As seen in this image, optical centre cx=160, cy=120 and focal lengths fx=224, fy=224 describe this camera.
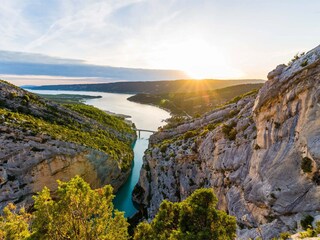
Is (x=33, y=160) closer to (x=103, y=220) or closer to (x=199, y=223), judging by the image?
(x=103, y=220)

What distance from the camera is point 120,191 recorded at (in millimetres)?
52094

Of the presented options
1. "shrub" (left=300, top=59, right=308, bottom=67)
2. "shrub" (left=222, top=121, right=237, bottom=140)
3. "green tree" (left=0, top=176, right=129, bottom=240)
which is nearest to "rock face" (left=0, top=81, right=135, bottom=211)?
"green tree" (left=0, top=176, right=129, bottom=240)

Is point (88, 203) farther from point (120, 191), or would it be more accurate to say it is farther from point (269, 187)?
point (120, 191)

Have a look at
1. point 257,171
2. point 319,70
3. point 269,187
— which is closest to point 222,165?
point 257,171

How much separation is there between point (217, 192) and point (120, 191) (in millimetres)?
33131

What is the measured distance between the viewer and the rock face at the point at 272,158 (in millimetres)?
13891

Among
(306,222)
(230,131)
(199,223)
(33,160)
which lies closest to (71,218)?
(199,223)

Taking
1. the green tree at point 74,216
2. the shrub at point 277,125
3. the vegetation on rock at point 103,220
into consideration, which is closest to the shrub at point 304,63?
the shrub at point 277,125

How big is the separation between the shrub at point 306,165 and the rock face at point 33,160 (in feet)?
121

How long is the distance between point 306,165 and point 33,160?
38062mm

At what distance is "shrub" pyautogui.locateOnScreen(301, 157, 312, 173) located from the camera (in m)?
13.6

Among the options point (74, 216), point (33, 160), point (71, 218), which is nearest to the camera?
point (71, 218)

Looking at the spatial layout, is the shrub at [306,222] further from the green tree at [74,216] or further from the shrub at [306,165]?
the green tree at [74,216]

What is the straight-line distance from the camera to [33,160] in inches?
1458
